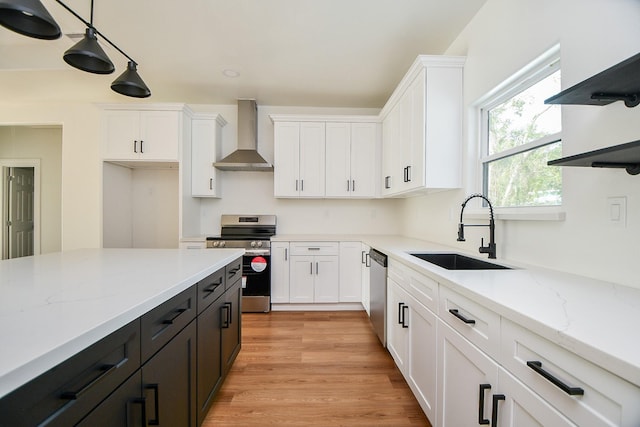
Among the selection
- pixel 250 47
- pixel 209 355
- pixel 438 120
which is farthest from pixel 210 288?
pixel 250 47

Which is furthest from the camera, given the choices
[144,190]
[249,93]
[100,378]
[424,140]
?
[144,190]

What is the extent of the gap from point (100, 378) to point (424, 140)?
2.40 m

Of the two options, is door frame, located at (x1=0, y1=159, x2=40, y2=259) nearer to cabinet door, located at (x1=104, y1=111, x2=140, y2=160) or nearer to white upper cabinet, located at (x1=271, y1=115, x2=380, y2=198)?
cabinet door, located at (x1=104, y1=111, x2=140, y2=160)

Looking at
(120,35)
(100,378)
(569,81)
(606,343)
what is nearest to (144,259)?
(100,378)

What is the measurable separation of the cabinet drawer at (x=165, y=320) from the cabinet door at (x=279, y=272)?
209 centimetres

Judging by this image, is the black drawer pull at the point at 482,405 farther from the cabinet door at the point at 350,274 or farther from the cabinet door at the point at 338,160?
the cabinet door at the point at 338,160

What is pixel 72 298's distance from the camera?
2.95 ft

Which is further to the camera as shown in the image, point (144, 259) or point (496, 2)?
point (496, 2)

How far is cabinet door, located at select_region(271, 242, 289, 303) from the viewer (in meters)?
3.45

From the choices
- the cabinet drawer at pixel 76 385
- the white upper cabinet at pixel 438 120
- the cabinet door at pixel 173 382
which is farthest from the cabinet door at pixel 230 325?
the white upper cabinet at pixel 438 120

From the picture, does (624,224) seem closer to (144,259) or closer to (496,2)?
(496,2)

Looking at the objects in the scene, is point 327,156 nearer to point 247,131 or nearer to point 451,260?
point 247,131

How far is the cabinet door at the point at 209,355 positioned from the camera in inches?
56.2

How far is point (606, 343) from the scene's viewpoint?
2.01 feet
